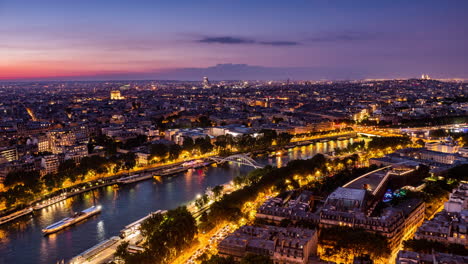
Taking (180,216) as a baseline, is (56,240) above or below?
below

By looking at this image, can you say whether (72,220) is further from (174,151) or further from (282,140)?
(282,140)

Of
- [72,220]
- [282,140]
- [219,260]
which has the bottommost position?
[72,220]

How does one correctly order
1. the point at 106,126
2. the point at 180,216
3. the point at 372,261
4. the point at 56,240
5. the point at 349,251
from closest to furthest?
1. the point at 372,261
2. the point at 349,251
3. the point at 180,216
4. the point at 56,240
5. the point at 106,126

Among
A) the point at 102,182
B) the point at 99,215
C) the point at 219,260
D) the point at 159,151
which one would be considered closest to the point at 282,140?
the point at 159,151

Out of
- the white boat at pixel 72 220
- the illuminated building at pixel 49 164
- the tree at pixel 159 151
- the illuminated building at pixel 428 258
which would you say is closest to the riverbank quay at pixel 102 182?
the tree at pixel 159 151

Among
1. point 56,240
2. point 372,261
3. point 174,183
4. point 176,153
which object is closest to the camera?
point 372,261

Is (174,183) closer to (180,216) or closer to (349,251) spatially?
(180,216)

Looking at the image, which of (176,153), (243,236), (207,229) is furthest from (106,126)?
(243,236)

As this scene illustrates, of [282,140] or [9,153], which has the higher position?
[282,140]

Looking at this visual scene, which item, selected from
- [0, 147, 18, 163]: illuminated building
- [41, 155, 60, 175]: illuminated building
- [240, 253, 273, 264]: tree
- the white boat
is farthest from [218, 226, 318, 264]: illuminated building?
[0, 147, 18, 163]: illuminated building

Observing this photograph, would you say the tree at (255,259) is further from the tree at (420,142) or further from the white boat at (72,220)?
the tree at (420,142)
